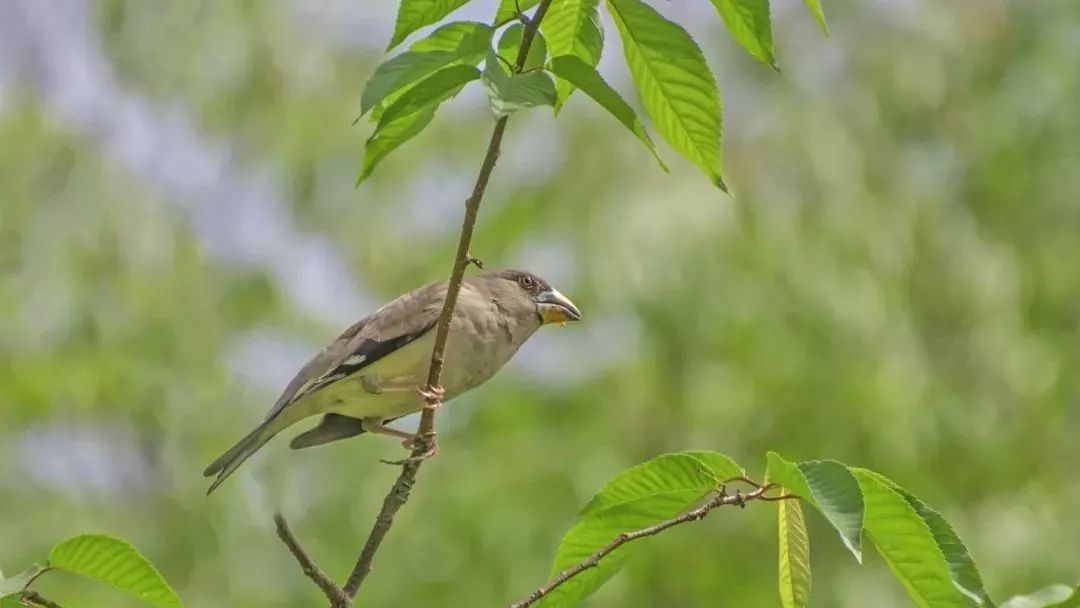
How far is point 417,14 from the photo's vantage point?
174cm

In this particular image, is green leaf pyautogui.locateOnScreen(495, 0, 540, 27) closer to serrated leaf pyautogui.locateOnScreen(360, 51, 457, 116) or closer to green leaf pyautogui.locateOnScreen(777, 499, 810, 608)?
serrated leaf pyautogui.locateOnScreen(360, 51, 457, 116)

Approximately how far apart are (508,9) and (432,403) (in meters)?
0.99

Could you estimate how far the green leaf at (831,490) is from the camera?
1.54 m

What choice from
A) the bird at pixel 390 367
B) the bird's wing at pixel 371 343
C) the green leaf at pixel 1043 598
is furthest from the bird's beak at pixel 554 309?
the green leaf at pixel 1043 598

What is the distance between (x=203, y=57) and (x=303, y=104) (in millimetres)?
785

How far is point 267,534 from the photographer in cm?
661

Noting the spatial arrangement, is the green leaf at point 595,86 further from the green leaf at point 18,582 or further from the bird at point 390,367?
the bird at point 390,367

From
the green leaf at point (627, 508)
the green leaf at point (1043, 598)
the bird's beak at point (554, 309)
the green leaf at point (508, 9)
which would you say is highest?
the bird's beak at point (554, 309)

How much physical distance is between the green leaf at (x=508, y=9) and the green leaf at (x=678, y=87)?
139 millimetres

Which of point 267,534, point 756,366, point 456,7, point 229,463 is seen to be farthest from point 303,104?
point 456,7

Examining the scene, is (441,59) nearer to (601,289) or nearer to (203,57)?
(601,289)

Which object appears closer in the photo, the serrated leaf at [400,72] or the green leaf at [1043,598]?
the serrated leaf at [400,72]

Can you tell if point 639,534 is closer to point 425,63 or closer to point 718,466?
point 718,466

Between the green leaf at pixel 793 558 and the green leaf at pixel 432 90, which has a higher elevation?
the green leaf at pixel 432 90
